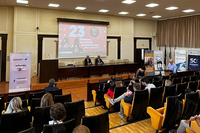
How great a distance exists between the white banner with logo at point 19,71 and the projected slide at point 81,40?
3678 millimetres

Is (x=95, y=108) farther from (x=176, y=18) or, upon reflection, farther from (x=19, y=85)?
(x=176, y=18)

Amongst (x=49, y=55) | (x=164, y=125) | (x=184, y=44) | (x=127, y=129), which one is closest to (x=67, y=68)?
(x=49, y=55)

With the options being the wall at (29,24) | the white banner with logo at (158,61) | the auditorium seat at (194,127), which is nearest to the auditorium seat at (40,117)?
the auditorium seat at (194,127)

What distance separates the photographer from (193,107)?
351 cm

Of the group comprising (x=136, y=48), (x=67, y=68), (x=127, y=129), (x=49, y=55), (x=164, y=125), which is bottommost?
(x=127, y=129)

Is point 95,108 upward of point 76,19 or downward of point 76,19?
downward

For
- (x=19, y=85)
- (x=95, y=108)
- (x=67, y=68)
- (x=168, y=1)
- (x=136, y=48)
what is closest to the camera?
(x=95, y=108)

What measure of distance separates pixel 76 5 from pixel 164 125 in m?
7.25

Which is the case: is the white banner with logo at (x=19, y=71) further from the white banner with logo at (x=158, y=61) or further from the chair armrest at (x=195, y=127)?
the white banner with logo at (x=158, y=61)

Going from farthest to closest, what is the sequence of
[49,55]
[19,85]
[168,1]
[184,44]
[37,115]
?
[184,44], [49,55], [168,1], [19,85], [37,115]

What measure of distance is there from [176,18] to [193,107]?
32.4ft

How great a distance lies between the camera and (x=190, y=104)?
3404mm

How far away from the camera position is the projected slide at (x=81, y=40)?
976 cm

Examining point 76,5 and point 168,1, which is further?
point 76,5
